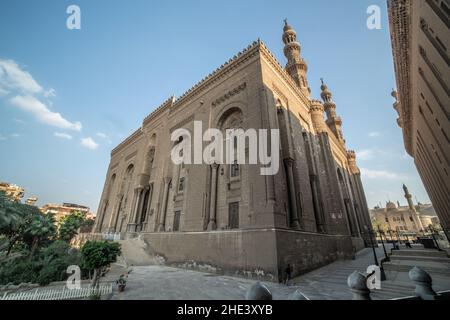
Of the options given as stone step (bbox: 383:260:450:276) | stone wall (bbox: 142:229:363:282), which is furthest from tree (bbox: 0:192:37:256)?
stone step (bbox: 383:260:450:276)

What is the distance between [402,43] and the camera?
1188cm

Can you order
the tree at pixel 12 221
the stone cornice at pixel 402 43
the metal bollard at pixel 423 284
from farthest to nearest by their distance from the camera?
the tree at pixel 12 221, the stone cornice at pixel 402 43, the metal bollard at pixel 423 284

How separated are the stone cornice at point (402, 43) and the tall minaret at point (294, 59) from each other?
10.3 meters

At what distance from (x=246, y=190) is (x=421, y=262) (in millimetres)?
12877

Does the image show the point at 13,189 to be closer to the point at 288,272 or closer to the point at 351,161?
the point at 288,272

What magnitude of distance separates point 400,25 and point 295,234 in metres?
13.0

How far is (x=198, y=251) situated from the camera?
1269 cm

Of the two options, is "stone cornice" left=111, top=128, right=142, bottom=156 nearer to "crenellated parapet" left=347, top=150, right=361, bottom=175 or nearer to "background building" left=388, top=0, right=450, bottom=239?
"background building" left=388, top=0, right=450, bottom=239

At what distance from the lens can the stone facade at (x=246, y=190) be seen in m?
10.7

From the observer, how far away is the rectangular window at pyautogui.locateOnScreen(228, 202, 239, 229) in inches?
484

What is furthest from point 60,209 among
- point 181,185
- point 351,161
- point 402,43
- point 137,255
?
point 402,43

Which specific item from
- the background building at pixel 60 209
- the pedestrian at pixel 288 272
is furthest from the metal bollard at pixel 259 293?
the background building at pixel 60 209

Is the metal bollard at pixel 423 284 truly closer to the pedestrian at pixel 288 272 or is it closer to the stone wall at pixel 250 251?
the pedestrian at pixel 288 272

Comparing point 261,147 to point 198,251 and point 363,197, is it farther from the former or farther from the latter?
point 363,197
